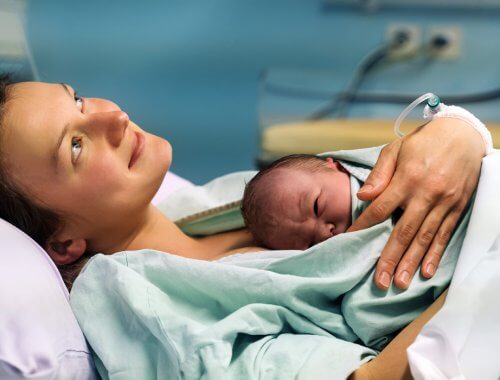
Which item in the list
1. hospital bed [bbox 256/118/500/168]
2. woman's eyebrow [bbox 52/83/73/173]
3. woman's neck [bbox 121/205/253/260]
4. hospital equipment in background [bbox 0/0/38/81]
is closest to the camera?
woman's eyebrow [bbox 52/83/73/173]

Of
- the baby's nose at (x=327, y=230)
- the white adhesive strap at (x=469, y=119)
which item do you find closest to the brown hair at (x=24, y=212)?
the baby's nose at (x=327, y=230)

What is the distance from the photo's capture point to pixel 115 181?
1247mm

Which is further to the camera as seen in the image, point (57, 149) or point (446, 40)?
point (446, 40)

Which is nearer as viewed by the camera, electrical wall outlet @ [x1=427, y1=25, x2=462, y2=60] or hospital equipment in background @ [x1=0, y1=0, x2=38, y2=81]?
hospital equipment in background @ [x1=0, y1=0, x2=38, y2=81]

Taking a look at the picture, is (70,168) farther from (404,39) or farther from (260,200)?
(404,39)

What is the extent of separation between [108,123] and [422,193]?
0.55 meters

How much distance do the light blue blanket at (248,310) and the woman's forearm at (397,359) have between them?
19 mm

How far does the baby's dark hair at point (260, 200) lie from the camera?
1287mm

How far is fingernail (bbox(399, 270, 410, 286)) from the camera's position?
3.44 ft

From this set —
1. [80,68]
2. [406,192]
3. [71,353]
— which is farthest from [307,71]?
[71,353]

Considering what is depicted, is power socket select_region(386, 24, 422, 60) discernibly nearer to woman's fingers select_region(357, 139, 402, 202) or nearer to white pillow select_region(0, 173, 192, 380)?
woman's fingers select_region(357, 139, 402, 202)

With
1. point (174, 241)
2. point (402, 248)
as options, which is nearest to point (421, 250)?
point (402, 248)

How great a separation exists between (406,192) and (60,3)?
2.32 metres

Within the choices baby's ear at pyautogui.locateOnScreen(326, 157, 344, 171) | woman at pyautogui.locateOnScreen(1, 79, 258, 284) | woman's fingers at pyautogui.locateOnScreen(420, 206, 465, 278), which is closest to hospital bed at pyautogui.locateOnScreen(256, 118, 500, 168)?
baby's ear at pyautogui.locateOnScreen(326, 157, 344, 171)
